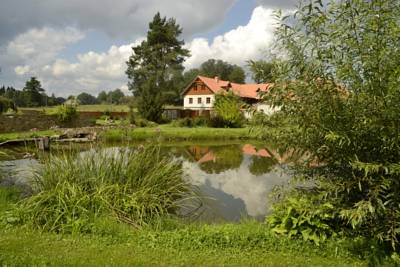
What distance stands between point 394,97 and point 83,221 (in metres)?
3.98

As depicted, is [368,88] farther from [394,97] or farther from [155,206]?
[155,206]

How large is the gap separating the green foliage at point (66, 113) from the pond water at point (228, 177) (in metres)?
10.3

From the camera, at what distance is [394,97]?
10.4 ft

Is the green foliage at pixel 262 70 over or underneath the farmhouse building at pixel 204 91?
underneath

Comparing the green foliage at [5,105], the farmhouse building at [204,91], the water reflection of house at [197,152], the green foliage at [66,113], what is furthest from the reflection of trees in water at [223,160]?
the farmhouse building at [204,91]

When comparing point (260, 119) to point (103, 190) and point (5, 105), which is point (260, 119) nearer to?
point (103, 190)

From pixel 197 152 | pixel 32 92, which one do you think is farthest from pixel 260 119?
pixel 32 92

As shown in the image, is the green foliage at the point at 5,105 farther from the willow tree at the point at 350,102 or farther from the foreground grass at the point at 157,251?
the willow tree at the point at 350,102

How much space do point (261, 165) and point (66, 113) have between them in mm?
17189

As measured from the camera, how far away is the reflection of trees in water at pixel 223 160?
12.4 meters

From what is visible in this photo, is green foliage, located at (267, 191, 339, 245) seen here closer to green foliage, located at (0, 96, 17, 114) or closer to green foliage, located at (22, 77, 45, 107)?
green foliage, located at (0, 96, 17, 114)

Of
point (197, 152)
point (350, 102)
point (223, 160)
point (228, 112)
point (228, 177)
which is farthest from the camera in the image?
point (228, 112)

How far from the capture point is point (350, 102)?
3.61 meters

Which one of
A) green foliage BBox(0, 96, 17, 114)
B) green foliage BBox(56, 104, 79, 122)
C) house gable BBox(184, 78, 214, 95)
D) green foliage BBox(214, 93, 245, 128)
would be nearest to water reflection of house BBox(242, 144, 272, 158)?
green foliage BBox(214, 93, 245, 128)
